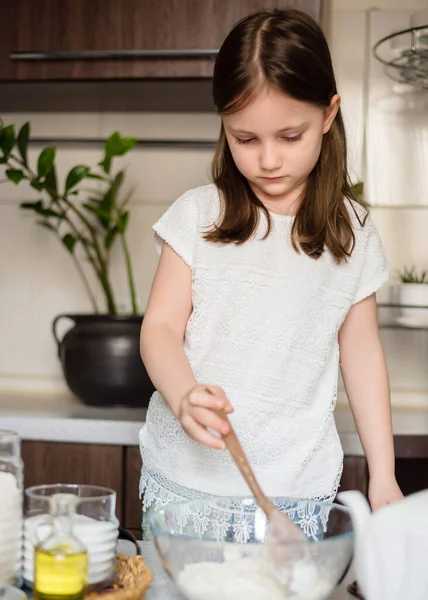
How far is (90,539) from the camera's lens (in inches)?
26.6

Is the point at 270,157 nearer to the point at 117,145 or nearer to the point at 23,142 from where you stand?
the point at 117,145

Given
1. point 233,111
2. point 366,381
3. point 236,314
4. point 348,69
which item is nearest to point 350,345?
point 366,381

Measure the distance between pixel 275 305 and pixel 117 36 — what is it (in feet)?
3.04

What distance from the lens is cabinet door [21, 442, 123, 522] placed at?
5.69 feet

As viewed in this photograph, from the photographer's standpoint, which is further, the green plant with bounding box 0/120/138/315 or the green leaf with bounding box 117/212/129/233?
the green leaf with bounding box 117/212/129/233

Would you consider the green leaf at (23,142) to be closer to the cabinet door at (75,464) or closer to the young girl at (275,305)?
the cabinet door at (75,464)

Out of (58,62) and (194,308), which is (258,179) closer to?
(194,308)

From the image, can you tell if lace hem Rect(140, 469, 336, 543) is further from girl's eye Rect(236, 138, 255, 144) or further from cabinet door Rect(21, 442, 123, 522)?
cabinet door Rect(21, 442, 123, 522)

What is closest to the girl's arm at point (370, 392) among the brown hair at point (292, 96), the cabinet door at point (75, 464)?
the brown hair at point (292, 96)

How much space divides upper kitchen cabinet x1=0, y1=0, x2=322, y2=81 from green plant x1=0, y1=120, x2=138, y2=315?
0.15 meters

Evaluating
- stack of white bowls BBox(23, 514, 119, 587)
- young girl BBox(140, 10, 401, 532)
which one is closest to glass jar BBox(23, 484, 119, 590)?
stack of white bowls BBox(23, 514, 119, 587)

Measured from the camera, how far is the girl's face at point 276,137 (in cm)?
105

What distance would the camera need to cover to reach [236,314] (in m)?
1.18

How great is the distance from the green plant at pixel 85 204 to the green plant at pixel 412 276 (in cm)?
63
